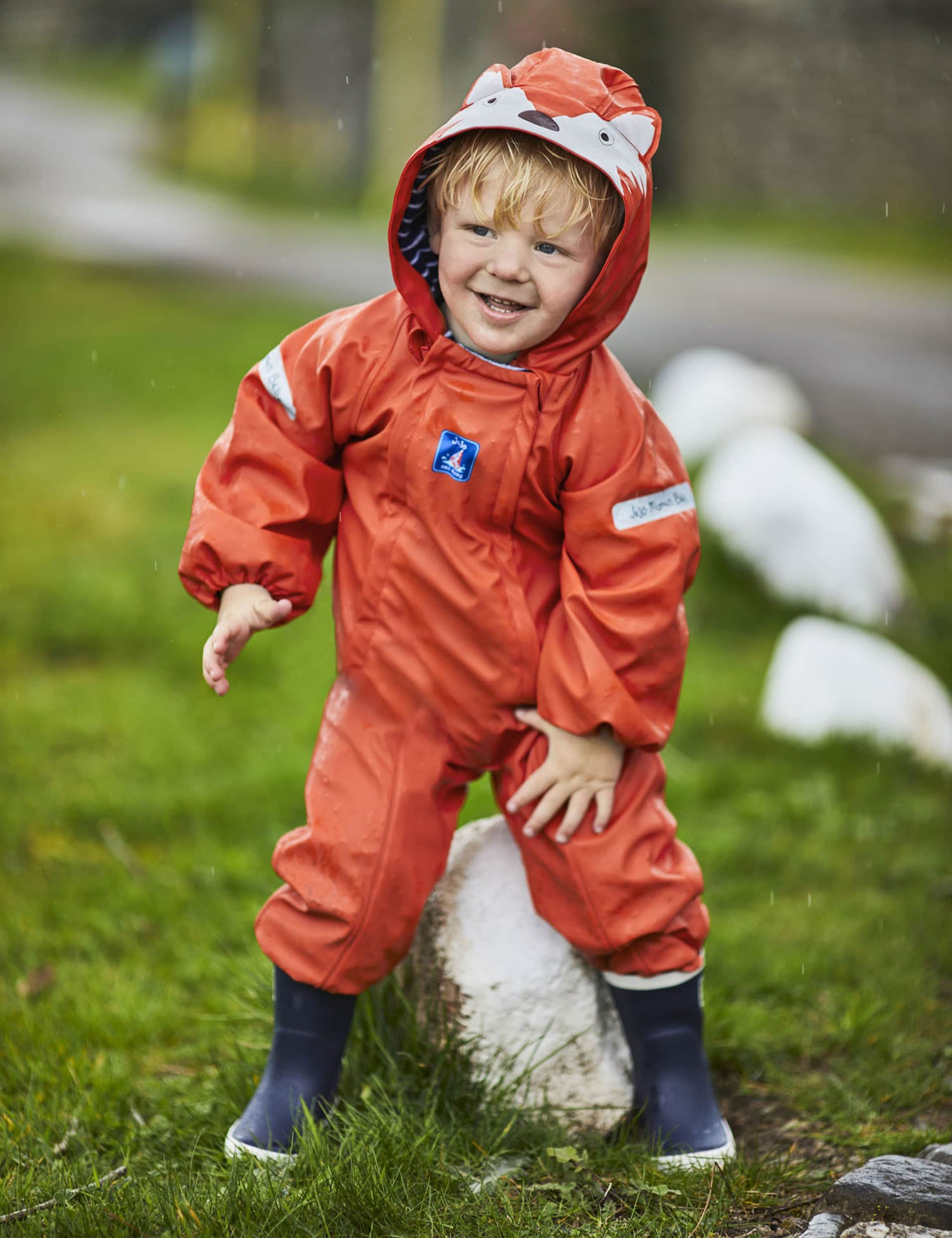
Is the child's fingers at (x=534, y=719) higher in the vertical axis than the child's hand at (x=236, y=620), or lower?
lower

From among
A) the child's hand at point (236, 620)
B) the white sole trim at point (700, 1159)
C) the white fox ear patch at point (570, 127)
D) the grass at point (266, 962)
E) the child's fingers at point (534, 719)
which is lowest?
the grass at point (266, 962)

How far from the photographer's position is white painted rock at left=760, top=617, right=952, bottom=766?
4707 millimetres

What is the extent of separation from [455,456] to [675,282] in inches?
430

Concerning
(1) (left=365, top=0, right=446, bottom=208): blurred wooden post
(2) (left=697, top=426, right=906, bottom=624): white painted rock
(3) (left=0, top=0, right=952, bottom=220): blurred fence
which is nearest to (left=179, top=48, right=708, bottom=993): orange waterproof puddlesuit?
(2) (left=697, top=426, right=906, bottom=624): white painted rock

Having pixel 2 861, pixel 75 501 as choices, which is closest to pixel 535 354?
pixel 2 861

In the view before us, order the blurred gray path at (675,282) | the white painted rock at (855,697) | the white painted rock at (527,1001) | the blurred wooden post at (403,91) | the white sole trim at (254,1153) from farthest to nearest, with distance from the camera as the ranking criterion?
the blurred wooden post at (403,91) → the blurred gray path at (675,282) → the white painted rock at (855,697) → the white painted rock at (527,1001) → the white sole trim at (254,1153)

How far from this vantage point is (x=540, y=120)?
2229mm

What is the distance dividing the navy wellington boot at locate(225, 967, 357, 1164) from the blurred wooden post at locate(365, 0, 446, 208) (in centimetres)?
1422

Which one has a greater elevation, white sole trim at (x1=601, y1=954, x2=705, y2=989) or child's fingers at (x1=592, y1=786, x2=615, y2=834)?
child's fingers at (x1=592, y1=786, x2=615, y2=834)

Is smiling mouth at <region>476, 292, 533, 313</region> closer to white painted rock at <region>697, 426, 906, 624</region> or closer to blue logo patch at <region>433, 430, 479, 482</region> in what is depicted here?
blue logo patch at <region>433, 430, 479, 482</region>

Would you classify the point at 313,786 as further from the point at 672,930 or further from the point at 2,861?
the point at 2,861

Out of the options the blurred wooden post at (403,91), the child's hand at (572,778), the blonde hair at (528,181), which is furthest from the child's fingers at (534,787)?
the blurred wooden post at (403,91)

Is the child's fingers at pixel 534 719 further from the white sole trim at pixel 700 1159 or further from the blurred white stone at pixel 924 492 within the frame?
the blurred white stone at pixel 924 492

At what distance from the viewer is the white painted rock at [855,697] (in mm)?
4707
